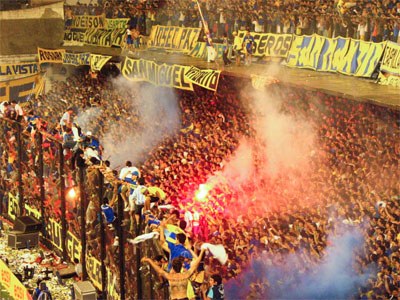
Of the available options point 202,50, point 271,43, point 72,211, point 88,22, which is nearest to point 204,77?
point 271,43

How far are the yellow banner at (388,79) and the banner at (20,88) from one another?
48.0ft

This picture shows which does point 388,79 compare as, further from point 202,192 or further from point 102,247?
point 102,247

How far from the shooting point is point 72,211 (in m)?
15.3

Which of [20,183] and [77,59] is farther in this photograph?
[77,59]

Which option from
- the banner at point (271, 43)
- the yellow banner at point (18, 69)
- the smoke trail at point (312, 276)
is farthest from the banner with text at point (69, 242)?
the yellow banner at point (18, 69)

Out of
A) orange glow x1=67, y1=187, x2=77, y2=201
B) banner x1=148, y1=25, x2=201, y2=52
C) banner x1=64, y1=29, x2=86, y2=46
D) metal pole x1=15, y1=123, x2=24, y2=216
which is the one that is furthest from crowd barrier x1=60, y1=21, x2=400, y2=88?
metal pole x1=15, y1=123, x2=24, y2=216

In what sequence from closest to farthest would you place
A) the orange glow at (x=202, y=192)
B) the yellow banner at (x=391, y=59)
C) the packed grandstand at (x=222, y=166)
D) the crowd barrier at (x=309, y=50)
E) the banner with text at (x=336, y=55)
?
the packed grandstand at (x=222, y=166), the yellow banner at (x=391, y=59), the crowd barrier at (x=309, y=50), the banner with text at (x=336, y=55), the orange glow at (x=202, y=192)

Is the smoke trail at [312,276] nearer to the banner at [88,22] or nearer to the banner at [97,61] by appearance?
the banner at [97,61]

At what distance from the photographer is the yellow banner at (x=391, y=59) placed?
16.5 m

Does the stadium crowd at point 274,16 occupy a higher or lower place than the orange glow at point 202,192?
higher

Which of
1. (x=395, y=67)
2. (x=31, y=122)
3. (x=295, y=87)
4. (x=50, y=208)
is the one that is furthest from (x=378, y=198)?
(x=31, y=122)

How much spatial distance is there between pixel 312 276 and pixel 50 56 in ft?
56.0

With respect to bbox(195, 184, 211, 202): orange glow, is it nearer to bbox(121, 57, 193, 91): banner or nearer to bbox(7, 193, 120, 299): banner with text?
bbox(7, 193, 120, 299): banner with text

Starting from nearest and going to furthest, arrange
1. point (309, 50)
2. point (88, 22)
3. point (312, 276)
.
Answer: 1. point (312, 276)
2. point (309, 50)
3. point (88, 22)
